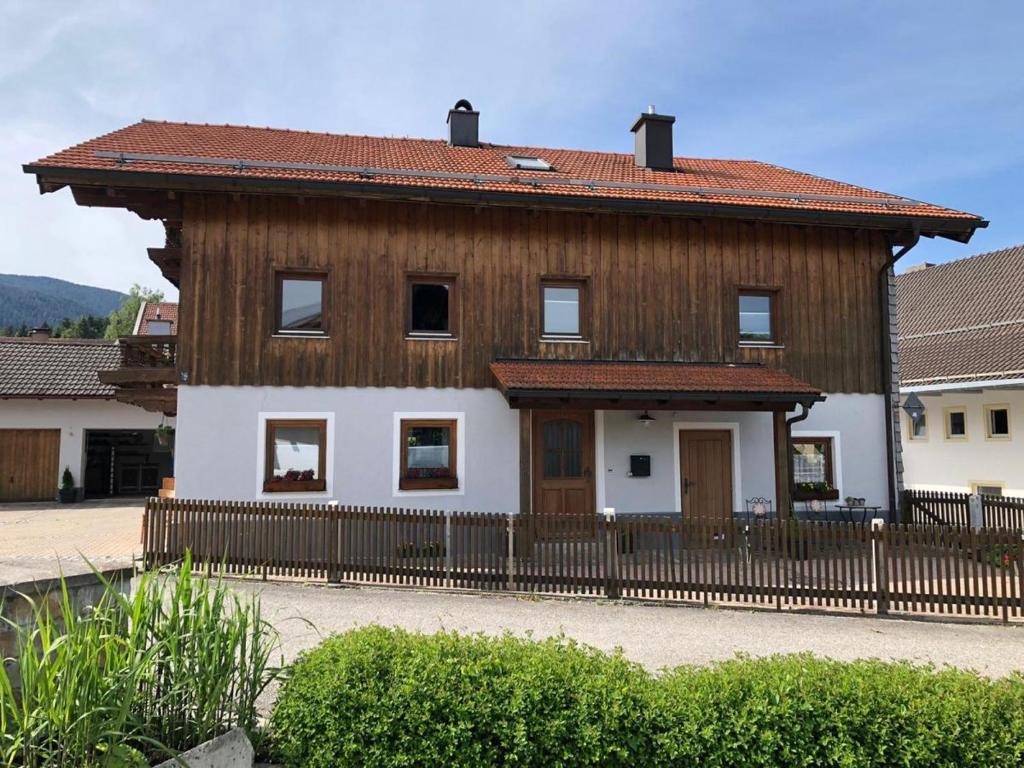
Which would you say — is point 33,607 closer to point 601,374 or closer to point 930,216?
point 601,374

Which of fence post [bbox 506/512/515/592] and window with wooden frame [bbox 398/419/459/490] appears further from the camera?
window with wooden frame [bbox 398/419/459/490]

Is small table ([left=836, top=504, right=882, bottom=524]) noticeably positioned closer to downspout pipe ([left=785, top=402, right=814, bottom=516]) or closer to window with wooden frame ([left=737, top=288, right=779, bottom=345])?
downspout pipe ([left=785, top=402, right=814, bottom=516])

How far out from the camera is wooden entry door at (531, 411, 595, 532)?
12367 millimetres

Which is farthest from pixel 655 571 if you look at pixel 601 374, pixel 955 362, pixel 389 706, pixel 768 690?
pixel 955 362

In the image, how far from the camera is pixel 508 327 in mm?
12469

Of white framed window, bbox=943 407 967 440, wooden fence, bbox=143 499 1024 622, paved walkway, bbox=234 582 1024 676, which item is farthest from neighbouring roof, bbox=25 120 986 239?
white framed window, bbox=943 407 967 440

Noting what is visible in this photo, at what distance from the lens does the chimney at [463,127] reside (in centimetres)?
1675

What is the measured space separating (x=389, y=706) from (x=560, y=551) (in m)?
5.28

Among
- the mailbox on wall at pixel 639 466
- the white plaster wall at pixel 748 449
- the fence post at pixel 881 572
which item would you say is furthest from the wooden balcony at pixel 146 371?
the fence post at pixel 881 572

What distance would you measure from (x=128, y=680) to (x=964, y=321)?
85.8ft

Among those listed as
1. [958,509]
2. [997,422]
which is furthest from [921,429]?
[958,509]

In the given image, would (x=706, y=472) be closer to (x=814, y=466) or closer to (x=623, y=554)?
(x=814, y=466)

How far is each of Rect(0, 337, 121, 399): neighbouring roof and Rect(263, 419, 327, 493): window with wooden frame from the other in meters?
11.3

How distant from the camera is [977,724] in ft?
12.2
